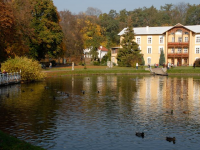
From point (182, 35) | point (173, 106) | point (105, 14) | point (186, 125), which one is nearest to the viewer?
point (186, 125)

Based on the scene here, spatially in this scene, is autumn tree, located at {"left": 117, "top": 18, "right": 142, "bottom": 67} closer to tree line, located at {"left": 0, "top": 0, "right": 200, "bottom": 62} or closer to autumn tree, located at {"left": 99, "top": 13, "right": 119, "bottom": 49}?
tree line, located at {"left": 0, "top": 0, "right": 200, "bottom": 62}

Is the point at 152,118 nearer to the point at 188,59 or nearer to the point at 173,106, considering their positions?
the point at 173,106

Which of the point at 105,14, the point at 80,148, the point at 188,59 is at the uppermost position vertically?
the point at 105,14

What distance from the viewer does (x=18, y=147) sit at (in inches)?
489

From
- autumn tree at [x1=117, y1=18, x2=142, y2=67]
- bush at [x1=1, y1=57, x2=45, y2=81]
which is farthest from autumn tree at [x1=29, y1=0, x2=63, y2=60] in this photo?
bush at [x1=1, y1=57, x2=45, y2=81]

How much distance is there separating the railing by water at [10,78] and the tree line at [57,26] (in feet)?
20.0

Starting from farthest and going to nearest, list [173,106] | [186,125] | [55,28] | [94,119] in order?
[55,28], [173,106], [94,119], [186,125]

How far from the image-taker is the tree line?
166 ft

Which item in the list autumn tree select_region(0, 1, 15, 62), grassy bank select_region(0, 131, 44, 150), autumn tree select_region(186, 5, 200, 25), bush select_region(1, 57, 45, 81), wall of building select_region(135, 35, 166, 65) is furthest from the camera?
autumn tree select_region(186, 5, 200, 25)

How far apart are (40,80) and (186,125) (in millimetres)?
34823

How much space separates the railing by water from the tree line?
6.10m

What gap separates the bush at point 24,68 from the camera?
45.2 metres

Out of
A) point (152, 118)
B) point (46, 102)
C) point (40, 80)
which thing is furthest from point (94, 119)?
point (40, 80)

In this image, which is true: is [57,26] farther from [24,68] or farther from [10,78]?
[10,78]
